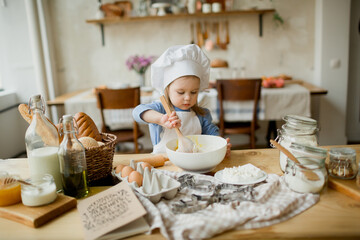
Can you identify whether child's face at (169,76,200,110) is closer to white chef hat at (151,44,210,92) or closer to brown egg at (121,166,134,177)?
white chef hat at (151,44,210,92)

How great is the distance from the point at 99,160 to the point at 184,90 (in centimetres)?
56

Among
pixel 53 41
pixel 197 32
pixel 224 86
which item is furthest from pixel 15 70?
pixel 224 86

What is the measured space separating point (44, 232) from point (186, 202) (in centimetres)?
38

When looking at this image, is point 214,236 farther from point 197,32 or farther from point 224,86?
point 197,32

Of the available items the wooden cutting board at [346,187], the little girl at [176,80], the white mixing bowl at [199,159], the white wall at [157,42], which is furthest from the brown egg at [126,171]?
the white wall at [157,42]

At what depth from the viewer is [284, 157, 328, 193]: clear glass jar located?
0.90 meters

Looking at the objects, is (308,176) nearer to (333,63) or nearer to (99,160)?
(99,160)

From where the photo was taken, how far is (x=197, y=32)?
3.74m

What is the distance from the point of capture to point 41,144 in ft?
3.25

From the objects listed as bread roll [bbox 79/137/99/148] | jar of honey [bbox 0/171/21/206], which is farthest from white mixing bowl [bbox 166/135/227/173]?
jar of honey [bbox 0/171/21/206]

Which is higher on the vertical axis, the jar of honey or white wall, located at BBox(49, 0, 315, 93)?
white wall, located at BBox(49, 0, 315, 93)

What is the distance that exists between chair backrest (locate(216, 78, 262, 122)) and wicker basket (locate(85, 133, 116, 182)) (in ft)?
5.99

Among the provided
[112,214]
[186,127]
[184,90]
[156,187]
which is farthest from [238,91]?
[112,214]

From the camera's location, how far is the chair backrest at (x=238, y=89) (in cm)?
275
